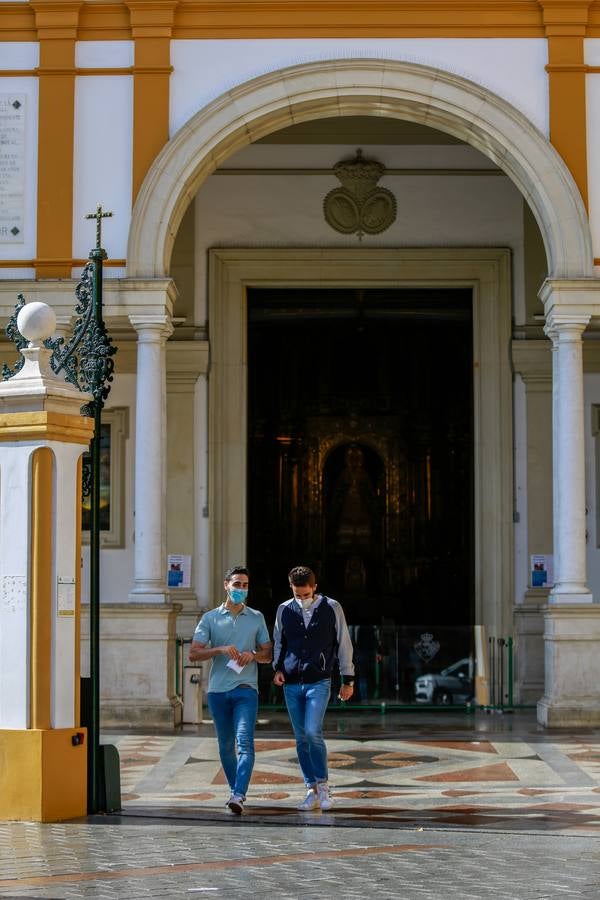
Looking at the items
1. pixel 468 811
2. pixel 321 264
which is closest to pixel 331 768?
pixel 468 811

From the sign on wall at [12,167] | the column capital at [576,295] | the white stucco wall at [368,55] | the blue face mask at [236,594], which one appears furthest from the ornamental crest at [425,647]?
the blue face mask at [236,594]

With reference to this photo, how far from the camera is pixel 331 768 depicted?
12.6 meters

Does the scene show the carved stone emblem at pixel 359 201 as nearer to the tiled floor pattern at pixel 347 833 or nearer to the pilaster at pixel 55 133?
the pilaster at pixel 55 133

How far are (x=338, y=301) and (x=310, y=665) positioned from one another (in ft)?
38.7

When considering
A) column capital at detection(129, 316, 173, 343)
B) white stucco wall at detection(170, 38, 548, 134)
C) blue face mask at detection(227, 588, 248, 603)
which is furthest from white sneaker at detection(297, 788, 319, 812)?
white stucco wall at detection(170, 38, 548, 134)

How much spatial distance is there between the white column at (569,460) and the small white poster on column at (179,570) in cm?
527

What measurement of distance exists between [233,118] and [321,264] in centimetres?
438

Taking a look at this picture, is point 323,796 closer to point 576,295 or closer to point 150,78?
point 576,295

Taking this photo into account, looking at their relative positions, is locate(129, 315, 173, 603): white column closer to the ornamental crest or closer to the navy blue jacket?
the ornamental crest

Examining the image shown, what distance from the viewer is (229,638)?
395 inches

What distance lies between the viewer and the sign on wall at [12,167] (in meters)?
16.6

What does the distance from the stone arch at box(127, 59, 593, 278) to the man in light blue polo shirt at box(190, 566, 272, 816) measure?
7.01 m

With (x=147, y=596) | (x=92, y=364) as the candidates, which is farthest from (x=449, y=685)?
(x=92, y=364)

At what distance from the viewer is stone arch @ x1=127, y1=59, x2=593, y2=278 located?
1645 centimetres
